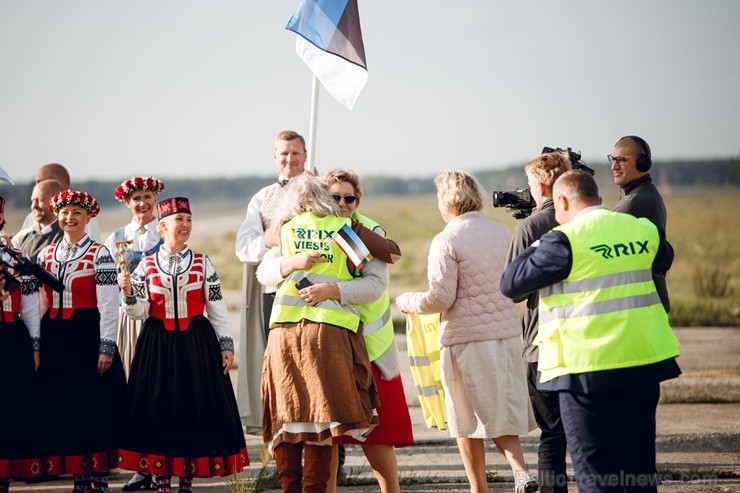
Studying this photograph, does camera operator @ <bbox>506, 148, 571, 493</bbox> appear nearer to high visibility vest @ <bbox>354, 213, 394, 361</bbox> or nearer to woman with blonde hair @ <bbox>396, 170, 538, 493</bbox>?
woman with blonde hair @ <bbox>396, 170, 538, 493</bbox>

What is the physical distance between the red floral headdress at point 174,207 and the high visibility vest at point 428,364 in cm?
153

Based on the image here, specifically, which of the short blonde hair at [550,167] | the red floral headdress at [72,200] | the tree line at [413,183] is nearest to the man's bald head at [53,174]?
the red floral headdress at [72,200]

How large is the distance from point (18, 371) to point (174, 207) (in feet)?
4.66

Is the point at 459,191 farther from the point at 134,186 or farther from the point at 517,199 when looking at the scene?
the point at 134,186

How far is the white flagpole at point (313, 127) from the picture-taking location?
7.02 metres

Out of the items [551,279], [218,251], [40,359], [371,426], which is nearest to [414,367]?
[371,426]

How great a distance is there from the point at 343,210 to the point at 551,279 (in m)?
1.44

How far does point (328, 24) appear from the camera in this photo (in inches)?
294

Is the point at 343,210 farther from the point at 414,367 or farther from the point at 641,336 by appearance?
the point at 641,336

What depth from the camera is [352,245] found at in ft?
17.9

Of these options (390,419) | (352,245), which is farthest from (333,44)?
(390,419)

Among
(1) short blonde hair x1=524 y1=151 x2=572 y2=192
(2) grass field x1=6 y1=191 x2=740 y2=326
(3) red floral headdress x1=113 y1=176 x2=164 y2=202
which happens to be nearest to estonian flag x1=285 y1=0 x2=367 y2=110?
(3) red floral headdress x1=113 y1=176 x2=164 y2=202

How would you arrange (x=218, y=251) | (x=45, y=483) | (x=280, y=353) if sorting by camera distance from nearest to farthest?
1. (x=280, y=353)
2. (x=45, y=483)
3. (x=218, y=251)

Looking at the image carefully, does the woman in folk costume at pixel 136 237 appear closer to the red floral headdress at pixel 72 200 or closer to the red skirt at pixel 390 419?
the red floral headdress at pixel 72 200
